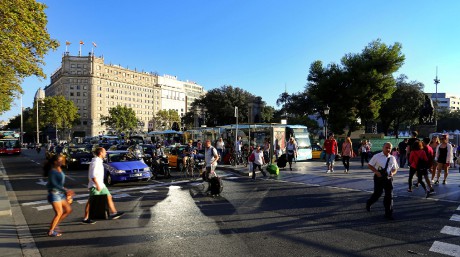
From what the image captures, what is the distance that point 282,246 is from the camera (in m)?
6.00

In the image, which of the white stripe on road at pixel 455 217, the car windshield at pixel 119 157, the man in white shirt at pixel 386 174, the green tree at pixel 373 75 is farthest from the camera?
the green tree at pixel 373 75

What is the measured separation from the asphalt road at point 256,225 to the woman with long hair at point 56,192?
13.9 inches

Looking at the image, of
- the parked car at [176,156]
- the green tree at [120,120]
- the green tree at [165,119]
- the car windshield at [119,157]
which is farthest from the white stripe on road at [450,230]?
the green tree at [165,119]

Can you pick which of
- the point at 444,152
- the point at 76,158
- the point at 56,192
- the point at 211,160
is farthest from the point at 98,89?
the point at 56,192

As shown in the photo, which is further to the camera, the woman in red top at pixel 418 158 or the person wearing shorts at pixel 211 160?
the person wearing shorts at pixel 211 160

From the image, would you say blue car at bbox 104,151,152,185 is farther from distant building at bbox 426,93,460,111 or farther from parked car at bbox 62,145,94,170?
distant building at bbox 426,93,460,111

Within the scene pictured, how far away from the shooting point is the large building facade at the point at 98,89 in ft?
451

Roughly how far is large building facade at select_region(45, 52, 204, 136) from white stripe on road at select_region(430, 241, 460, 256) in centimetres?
12863

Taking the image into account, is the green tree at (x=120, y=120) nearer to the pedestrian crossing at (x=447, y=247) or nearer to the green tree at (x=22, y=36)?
the green tree at (x=22, y=36)

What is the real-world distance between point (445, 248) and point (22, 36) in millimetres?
13766

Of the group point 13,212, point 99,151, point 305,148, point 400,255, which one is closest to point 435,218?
point 400,255

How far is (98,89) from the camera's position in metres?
142

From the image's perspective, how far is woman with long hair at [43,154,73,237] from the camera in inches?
265

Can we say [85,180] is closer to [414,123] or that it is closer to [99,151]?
[99,151]
